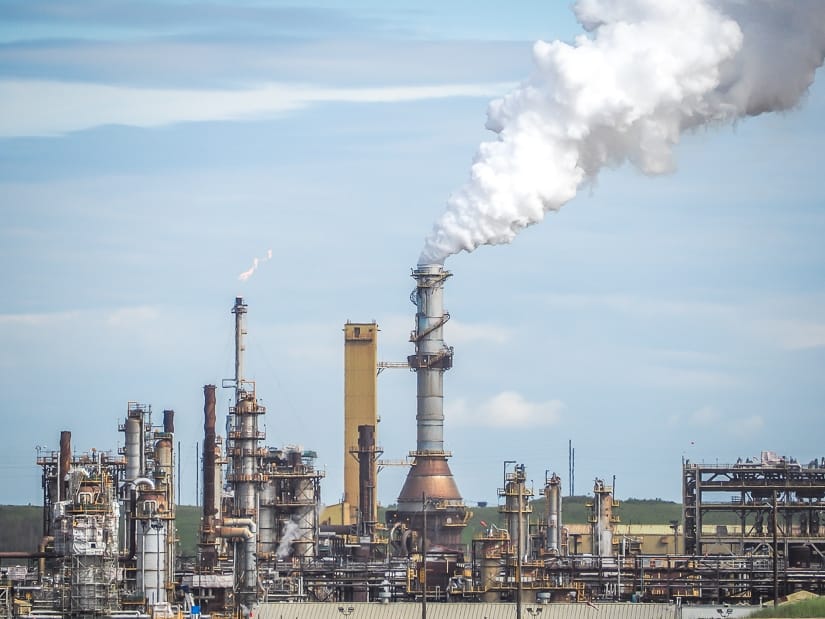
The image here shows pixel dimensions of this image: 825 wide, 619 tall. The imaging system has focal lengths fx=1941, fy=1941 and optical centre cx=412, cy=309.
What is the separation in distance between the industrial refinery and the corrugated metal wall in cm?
10

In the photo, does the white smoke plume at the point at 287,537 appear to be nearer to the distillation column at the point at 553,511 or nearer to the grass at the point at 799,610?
the distillation column at the point at 553,511

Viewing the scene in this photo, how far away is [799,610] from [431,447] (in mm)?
33239

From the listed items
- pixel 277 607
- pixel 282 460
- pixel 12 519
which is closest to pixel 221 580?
pixel 277 607

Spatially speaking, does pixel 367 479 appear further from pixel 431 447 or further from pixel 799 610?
pixel 799 610

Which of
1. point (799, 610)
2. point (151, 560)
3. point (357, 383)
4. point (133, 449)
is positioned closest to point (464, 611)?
point (151, 560)

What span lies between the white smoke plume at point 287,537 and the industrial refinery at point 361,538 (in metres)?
0.07

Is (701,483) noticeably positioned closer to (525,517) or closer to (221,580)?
(525,517)

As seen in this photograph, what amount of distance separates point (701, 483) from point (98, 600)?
35939 millimetres

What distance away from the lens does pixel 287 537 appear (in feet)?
292

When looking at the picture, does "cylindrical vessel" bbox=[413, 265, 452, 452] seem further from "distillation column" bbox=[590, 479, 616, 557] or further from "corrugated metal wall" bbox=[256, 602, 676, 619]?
"corrugated metal wall" bbox=[256, 602, 676, 619]

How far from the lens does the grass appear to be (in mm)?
65625

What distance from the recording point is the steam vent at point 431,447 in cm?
9588

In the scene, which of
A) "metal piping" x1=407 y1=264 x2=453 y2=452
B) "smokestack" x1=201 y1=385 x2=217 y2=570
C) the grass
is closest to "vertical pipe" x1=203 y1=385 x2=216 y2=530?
"smokestack" x1=201 y1=385 x2=217 y2=570

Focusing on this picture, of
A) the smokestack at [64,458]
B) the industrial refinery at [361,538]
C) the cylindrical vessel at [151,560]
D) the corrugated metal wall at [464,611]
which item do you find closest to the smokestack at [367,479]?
the industrial refinery at [361,538]
